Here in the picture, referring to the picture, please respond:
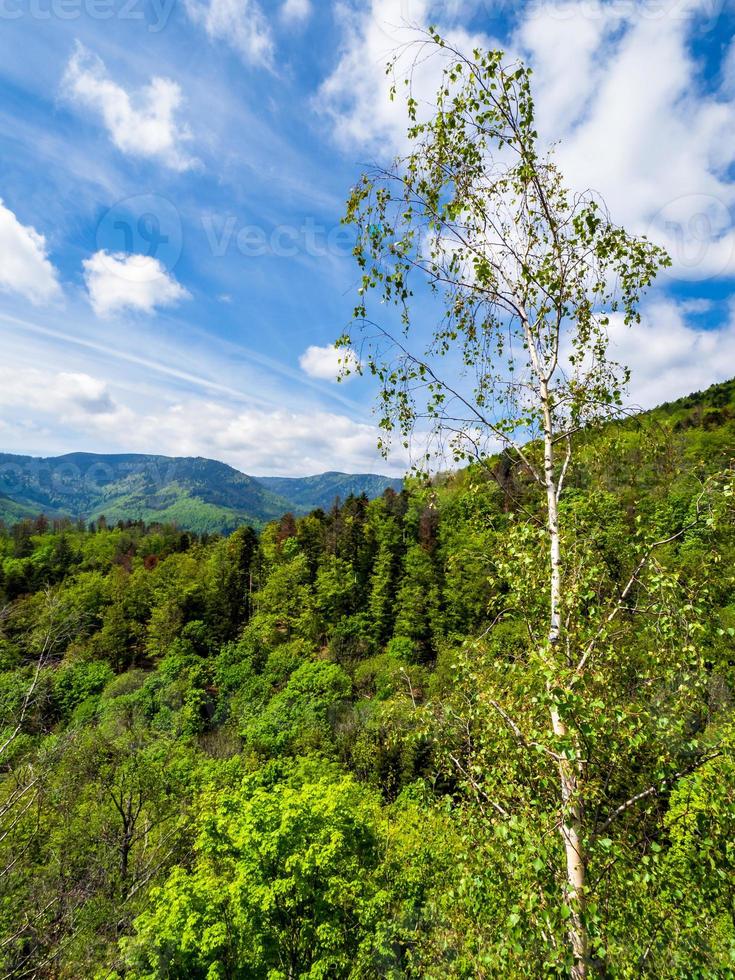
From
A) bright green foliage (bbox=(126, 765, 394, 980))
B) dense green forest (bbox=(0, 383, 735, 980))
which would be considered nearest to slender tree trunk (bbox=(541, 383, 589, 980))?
dense green forest (bbox=(0, 383, 735, 980))

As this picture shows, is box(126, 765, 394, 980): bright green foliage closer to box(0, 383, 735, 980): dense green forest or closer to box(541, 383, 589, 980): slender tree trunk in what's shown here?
box(0, 383, 735, 980): dense green forest

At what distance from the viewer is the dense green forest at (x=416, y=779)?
4.34 metres

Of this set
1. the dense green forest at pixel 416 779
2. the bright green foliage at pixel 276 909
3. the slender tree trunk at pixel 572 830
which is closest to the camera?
the slender tree trunk at pixel 572 830

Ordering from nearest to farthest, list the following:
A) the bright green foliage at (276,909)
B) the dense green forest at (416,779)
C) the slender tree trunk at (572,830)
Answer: the slender tree trunk at (572,830) → the dense green forest at (416,779) → the bright green foliage at (276,909)

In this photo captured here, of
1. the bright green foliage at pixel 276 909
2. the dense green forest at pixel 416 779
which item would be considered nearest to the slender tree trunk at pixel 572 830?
the dense green forest at pixel 416 779

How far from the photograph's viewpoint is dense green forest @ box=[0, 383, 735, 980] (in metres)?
4.34

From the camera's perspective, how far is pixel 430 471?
243 inches

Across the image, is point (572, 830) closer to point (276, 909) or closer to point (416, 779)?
point (416, 779)

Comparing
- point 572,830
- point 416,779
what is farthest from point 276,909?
point 572,830

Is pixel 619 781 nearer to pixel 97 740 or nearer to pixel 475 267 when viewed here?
pixel 475 267

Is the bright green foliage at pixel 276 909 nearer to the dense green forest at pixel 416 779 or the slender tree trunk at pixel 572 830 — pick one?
the dense green forest at pixel 416 779

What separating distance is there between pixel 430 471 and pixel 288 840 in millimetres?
15235

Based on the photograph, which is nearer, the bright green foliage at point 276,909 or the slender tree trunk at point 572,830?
the slender tree trunk at point 572,830

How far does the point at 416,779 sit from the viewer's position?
9.68 metres
